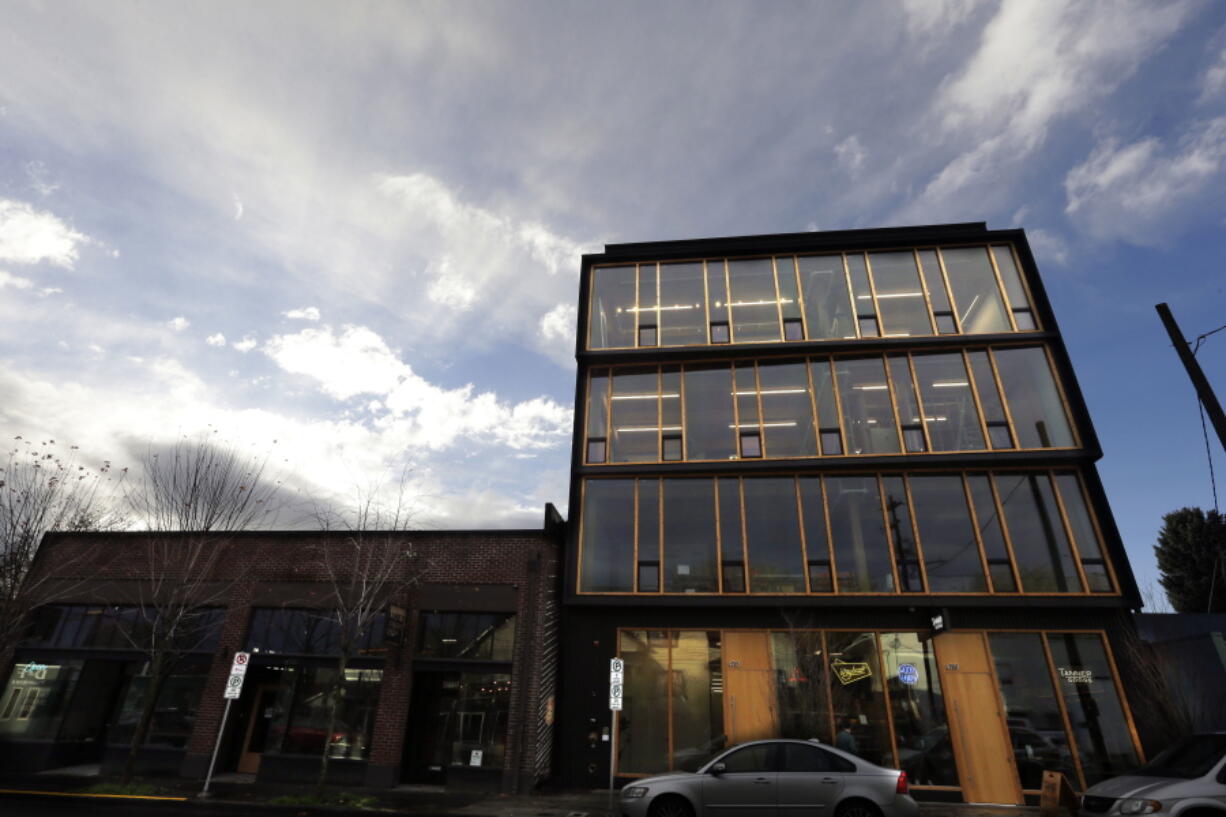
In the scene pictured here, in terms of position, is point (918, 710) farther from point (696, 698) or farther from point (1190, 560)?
point (1190, 560)

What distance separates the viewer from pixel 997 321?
18.2 m

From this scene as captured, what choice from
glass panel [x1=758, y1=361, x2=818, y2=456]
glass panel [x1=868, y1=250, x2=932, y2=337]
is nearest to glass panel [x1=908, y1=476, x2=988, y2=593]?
glass panel [x1=758, y1=361, x2=818, y2=456]

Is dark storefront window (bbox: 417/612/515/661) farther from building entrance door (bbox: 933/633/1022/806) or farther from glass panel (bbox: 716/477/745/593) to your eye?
building entrance door (bbox: 933/633/1022/806)

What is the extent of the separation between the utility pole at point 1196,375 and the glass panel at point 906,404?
22.8 feet

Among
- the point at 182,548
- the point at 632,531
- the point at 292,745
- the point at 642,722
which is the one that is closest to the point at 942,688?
the point at 642,722

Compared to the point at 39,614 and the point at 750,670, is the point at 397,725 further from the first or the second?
the point at 39,614

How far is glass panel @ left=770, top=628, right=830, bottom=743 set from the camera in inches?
544

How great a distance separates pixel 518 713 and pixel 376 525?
21.8 feet

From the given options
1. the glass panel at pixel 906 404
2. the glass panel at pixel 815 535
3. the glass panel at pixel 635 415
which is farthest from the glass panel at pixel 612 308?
the glass panel at pixel 906 404

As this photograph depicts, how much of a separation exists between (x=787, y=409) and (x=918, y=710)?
8.44 metres

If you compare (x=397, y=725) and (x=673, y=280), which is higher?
(x=673, y=280)

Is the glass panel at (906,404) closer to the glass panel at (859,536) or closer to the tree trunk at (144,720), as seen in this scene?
the glass panel at (859,536)

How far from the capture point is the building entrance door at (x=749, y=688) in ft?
46.5

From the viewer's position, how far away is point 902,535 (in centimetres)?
1557
